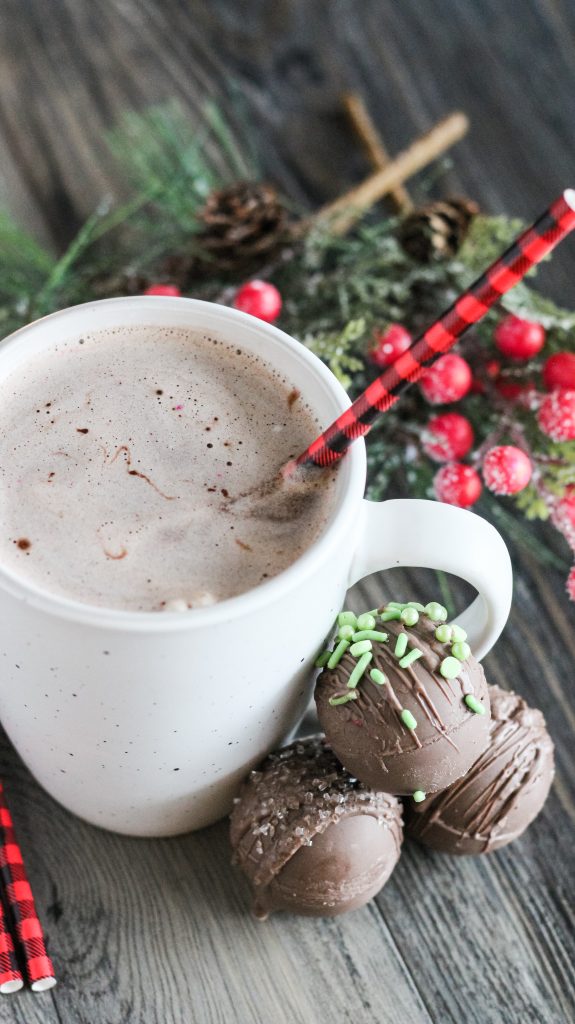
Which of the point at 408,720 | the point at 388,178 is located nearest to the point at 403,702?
the point at 408,720

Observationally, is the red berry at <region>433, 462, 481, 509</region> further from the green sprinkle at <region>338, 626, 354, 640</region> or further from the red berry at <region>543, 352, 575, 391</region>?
the green sprinkle at <region>338, 626, 354, 640</region>

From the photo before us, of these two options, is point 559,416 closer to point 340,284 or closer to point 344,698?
point 340,284

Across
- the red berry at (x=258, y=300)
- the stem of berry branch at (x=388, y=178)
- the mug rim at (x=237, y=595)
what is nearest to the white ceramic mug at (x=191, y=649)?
the mug rim at (x=237, y=595)

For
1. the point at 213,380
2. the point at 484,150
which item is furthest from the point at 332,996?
the point at 484,150

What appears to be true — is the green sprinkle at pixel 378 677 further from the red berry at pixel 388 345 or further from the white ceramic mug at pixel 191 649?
the red berry at pixel 388 345

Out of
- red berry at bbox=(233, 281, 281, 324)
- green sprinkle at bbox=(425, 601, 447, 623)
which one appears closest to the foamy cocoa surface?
green sprinkle at bbox=(425, 601, 447, 623)

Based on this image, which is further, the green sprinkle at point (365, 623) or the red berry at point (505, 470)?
the red berry at point (505, 470)

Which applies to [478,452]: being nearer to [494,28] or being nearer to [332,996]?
[332,996]

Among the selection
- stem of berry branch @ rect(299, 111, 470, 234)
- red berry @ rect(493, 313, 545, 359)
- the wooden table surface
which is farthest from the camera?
stem of berry branch @ rect(299, 111, 470, 234)
